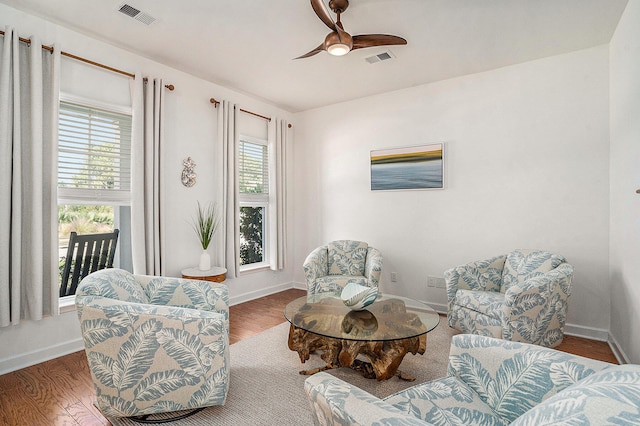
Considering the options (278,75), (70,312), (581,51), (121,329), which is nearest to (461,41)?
(581,51)

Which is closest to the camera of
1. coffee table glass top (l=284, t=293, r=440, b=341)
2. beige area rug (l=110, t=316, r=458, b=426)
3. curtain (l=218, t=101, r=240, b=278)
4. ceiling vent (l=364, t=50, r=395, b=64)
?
→ beige area rug (l=110, t=316, r=458, b=426)

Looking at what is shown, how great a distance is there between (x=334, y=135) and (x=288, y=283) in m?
2.35

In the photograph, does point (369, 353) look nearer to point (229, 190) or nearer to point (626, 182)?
point (626, 182)

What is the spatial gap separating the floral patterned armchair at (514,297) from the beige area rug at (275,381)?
1.25 feet

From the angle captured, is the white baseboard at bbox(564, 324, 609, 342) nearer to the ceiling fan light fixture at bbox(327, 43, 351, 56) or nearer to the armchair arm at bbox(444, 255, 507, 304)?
the armchair arm at bbox(444, 255, 507, 304)

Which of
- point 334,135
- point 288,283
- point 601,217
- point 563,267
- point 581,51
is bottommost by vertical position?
point 288,283

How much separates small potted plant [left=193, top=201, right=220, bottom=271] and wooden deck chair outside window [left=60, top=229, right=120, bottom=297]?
32.9 inches

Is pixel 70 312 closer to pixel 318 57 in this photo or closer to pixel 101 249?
pixel 101 249

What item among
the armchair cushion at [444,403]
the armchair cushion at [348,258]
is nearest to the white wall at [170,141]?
the armchair cushion at [348,258]

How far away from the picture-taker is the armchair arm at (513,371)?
1.16 meters

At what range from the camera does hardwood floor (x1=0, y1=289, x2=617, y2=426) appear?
1.93 meters

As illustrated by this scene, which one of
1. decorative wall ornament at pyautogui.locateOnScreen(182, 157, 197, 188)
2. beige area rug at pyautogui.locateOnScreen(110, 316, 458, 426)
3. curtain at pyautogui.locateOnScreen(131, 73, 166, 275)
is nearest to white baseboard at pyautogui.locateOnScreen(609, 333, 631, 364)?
beige area rug at pyautogui.locateOnScreen(110, 316, 458, 426)

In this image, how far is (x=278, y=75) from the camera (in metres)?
3.80

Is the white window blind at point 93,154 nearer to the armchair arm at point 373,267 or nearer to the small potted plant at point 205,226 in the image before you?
the small potted plant at point 205,226
